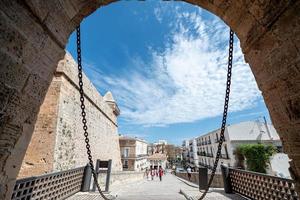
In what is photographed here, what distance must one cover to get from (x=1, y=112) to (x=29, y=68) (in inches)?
17.2

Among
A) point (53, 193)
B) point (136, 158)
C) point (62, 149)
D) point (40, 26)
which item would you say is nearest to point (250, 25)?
point (40, 26)

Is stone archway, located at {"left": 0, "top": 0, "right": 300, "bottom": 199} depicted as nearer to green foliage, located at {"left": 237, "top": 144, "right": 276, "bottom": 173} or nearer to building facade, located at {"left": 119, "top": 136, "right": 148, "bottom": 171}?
green foliage, located at {"left": 237, "top": 144, "right": 276, "bottom": 173}

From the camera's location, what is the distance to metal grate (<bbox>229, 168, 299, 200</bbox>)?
3143 millimetres

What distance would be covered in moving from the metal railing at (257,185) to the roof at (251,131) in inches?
784

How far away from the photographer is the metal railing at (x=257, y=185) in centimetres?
317

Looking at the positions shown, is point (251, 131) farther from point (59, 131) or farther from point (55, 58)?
point (55, 58)

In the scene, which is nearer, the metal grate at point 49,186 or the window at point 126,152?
the metal grate at point 49,186

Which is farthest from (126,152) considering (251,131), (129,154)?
(251,131)

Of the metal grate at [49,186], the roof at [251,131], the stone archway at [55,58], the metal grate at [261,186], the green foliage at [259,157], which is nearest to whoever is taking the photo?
the stone archway at [55,58]

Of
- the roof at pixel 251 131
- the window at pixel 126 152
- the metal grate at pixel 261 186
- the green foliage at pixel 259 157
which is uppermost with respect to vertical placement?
the roof at pixel 251 131

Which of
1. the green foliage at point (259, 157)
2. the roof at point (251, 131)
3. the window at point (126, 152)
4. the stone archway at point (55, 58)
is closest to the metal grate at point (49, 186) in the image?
the stone archway at point (55, 58)

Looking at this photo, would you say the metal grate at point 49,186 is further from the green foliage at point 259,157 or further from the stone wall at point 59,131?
the green foliage at point 259,157

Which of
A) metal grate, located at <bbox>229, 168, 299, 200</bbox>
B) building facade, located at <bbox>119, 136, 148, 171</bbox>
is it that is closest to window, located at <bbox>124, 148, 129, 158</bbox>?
building facade, located at <bbox>119, 136, 148, 171</bbox>

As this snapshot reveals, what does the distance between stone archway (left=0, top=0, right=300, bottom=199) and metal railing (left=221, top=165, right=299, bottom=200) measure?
2371mm
